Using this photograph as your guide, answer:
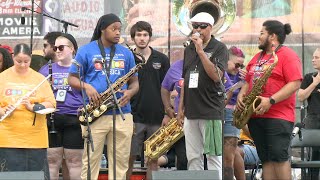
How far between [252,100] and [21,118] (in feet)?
8.35

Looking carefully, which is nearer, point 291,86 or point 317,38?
point 291,86

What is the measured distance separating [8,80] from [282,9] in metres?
7.40

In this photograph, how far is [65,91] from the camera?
1038cm

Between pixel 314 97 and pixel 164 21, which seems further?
pixel 164 21

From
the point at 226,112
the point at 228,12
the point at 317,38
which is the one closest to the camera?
the point at 226,112

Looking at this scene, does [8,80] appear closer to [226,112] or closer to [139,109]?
[139,109]

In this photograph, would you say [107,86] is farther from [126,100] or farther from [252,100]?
[252,100]

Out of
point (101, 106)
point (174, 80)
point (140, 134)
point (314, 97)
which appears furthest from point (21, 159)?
point (314, 97)

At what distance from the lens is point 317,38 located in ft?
51.0

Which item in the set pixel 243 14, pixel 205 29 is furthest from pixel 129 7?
pixel 205 29

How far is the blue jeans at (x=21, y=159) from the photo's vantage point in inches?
368

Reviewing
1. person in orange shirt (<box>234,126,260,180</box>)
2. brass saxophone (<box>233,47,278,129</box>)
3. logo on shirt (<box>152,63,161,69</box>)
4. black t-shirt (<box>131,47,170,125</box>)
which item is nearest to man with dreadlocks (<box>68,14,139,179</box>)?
brass saxophone (<box>233,47,278,129</box>)

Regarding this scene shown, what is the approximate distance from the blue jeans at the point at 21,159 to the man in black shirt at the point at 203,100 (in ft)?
5.57

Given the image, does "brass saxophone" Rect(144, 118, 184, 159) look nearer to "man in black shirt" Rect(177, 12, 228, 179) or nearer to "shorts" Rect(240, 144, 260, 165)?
"man in black shirt" Rect(177, 12, 228, 179)
